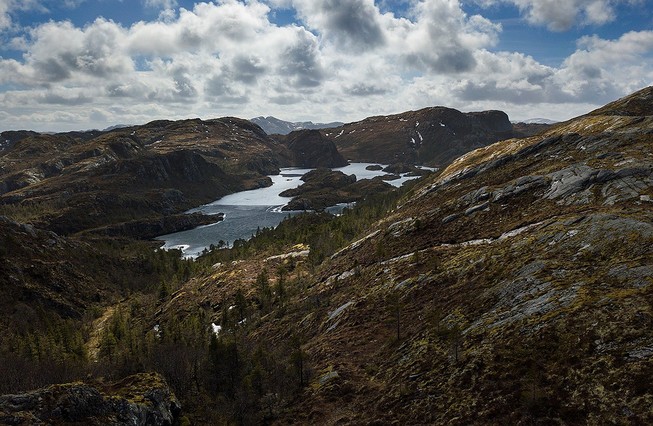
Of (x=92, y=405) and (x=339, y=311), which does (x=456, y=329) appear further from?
(x=339, y=311)

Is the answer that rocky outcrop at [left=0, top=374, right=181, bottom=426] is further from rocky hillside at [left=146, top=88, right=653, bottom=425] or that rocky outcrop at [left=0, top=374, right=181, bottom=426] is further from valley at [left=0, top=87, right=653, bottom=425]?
rocky hillside at [left=146, top=88, right=653, bottom=425]

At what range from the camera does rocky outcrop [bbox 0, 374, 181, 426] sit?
29.6m

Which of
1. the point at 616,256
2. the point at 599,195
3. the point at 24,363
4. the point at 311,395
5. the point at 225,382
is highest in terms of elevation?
the point at 599,195

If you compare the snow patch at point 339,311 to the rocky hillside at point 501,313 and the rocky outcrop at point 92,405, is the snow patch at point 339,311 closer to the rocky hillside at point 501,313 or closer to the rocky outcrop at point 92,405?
the rocky hillside at point 501,313

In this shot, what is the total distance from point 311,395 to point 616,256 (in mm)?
36344

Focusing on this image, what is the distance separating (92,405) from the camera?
32.7 m

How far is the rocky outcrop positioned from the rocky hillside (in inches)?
495

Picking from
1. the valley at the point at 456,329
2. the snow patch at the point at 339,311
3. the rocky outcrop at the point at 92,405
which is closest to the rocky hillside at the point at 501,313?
the valley at the point at 456,329

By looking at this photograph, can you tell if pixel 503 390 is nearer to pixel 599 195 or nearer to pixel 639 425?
pixel 639 425

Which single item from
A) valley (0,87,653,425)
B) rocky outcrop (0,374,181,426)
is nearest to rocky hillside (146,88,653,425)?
valley (0,87,653,425)

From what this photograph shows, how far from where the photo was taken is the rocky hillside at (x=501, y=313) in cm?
2861

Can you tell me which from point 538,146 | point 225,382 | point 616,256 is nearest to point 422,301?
point 616,256

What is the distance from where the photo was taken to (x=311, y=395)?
148ft

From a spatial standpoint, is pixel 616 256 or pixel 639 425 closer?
pixel 639 425
